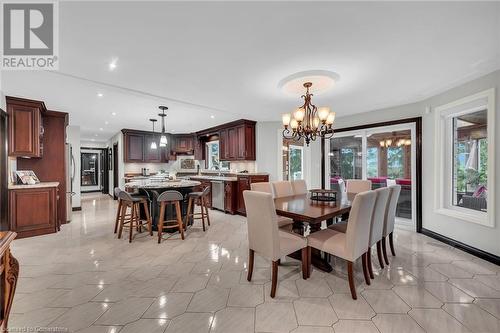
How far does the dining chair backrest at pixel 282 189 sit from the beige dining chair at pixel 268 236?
1051mm

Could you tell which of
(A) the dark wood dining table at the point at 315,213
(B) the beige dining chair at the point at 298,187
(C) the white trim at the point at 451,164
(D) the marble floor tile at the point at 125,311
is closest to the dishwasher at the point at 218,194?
(B) the beige dining chair at the point at 298,187

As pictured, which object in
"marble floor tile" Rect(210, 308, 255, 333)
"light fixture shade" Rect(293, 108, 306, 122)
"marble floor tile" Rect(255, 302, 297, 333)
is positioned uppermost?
"light fixture shade" Rect(293, 108, 306, 122)

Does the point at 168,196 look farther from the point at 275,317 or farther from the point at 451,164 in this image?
the point at 451,164

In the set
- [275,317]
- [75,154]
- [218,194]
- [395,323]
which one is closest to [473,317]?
[395,323]

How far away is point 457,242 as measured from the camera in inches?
122

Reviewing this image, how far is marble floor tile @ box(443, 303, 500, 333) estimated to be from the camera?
1.60 m

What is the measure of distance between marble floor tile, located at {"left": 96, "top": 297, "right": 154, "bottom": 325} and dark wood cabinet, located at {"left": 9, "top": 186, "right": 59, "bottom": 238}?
304 centimetres

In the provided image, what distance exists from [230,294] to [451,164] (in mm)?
3946

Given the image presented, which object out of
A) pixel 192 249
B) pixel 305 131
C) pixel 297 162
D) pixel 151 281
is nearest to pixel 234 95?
pixel 305 131

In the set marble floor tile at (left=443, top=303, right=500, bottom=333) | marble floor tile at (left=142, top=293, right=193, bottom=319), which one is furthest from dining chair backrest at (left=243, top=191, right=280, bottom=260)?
marble floor tile at (left=443, top=303, right=500, bottom=333)

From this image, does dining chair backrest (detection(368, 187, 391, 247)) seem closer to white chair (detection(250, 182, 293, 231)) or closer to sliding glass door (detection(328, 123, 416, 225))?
white chair (detection(250, 182, 293, 231))

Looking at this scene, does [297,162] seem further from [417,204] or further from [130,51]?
[130,51]

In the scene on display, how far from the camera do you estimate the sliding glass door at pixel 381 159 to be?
4121 mm

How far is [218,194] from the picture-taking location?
5.66m
